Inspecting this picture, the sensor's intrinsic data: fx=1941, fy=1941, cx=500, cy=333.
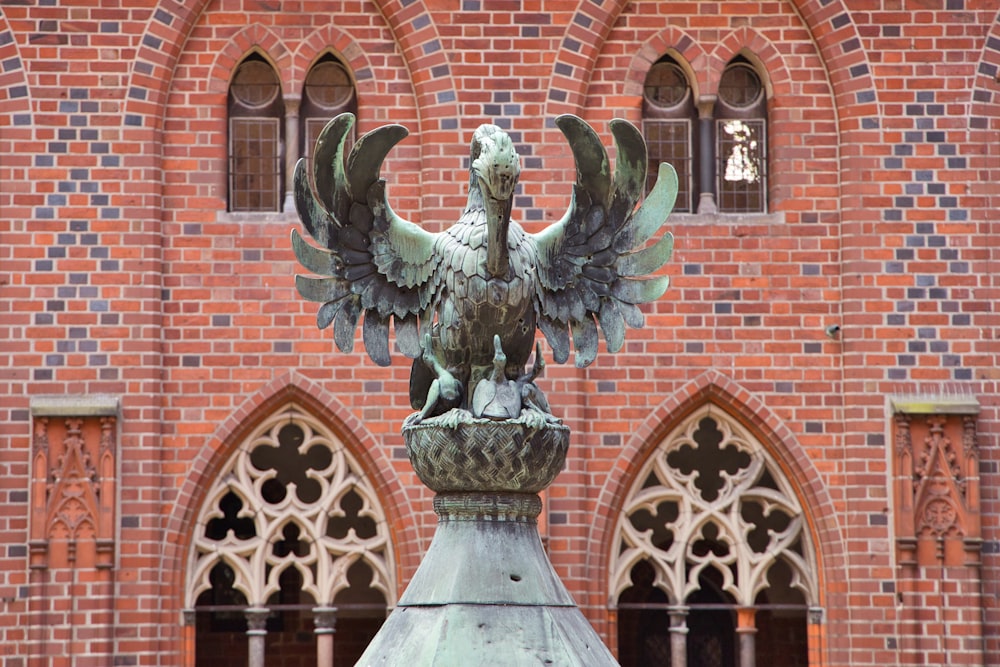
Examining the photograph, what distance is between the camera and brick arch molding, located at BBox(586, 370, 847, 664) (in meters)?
13.8

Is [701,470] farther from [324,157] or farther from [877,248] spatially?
[324,157]

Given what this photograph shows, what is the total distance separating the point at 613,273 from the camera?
791cm

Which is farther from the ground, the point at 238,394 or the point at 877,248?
the point at 877,248

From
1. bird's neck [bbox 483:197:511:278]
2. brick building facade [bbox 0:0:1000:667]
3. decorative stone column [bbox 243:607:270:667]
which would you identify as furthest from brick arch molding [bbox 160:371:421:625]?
bird's neck [bbox 483:197:511:278]

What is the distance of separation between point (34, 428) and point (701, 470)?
18.2 ft

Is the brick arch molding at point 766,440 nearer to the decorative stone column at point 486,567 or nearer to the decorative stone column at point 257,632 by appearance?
the decorative stone column at point 257,632

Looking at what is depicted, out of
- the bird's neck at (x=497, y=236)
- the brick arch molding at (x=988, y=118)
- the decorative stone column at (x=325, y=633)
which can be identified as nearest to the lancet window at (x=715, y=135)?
the brick arch molding at (x=988, y=118)

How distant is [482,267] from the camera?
23.9ft

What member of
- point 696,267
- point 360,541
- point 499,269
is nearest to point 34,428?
point 360,541

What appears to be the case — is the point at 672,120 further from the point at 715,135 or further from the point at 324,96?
the point at 324,96

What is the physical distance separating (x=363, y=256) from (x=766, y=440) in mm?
6733

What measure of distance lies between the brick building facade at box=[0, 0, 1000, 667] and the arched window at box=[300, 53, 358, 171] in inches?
1.2

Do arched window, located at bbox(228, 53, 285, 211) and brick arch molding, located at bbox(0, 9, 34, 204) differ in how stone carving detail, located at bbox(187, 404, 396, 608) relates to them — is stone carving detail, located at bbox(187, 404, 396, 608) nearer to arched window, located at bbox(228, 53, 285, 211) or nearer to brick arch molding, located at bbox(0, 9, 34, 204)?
arched window, located at bbox(228, 53, 285, 211)

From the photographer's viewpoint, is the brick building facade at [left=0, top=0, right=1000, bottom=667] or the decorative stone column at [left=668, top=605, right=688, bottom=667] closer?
the brick building facade at [left=0, top=0, right=1000, bottom=667]
